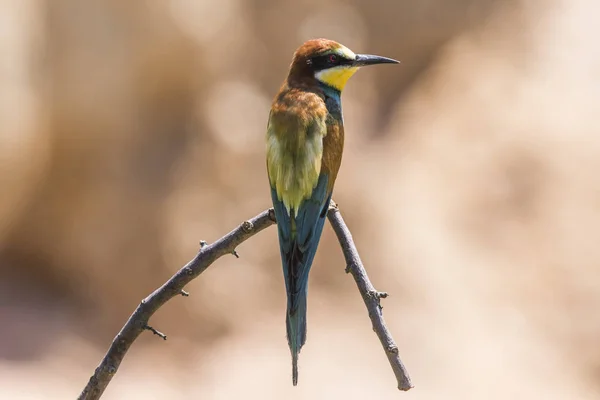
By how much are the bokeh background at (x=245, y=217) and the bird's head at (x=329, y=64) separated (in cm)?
388

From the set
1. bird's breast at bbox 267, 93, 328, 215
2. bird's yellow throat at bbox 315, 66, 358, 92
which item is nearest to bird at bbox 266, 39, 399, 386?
bird's breast at bbox 267, 93, 328, 215

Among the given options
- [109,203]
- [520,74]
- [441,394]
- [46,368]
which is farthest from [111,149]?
[520,74]

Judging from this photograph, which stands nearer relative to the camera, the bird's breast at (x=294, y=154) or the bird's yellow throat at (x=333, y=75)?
the bird's breast at (x=294, y=154)

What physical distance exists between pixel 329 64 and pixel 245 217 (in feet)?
13.7

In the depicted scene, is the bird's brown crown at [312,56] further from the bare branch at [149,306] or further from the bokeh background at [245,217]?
the bokeh background at [245,217]

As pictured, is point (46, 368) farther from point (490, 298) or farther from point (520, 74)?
point (520, 74)

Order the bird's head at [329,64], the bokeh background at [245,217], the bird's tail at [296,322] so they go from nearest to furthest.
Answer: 1. the bird's tail at [296,322]
2. the bird's head at [329,64]
3. the bokeh background at [245,217]

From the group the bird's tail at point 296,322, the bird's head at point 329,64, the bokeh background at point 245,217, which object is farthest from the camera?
the bokeh background at point 245,217

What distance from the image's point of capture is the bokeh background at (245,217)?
20.3 ft

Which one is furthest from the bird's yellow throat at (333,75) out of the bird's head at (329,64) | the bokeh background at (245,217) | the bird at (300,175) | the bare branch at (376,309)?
the bokeh background at (245,217)

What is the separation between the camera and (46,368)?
20.9ft

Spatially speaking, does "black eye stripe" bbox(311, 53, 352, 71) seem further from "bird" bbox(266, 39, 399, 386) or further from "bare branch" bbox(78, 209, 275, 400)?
"bare branch" bbox(78, 209, 275, 400)

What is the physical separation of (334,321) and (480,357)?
102cm

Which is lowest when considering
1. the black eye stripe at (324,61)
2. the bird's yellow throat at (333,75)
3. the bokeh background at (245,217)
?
the bird's yellow throat at (333,75)
